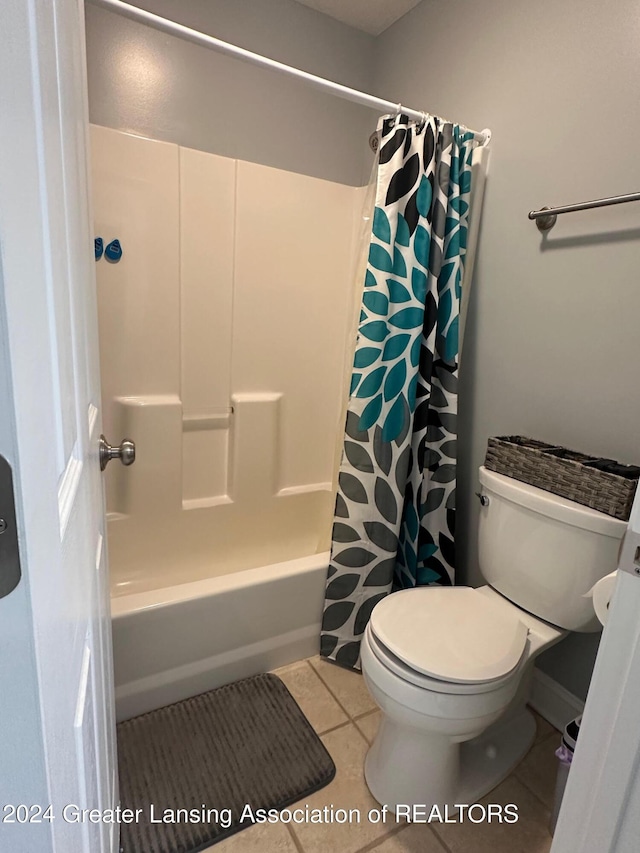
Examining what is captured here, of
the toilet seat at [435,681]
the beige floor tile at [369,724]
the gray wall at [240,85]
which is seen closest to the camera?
the toilet seat at [435,681]

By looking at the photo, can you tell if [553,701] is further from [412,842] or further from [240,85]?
[240,85]

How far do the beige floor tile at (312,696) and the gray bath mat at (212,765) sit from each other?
Result: 0.11ft

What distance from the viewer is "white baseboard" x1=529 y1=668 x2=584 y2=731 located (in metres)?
1.46

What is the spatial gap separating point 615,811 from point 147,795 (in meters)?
1.10

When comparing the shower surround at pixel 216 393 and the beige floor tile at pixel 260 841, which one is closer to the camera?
the beige floor tile at pixel 260 841

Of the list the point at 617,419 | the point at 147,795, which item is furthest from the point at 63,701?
the point at 617,419

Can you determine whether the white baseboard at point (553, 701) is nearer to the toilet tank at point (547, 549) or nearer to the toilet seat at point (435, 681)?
the toilet tank at point (547, 549)

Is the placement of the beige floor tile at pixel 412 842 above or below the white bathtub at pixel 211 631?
below

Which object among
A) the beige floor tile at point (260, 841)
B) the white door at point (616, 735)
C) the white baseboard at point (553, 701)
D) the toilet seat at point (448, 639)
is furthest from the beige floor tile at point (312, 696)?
the white door at point (616, 735)

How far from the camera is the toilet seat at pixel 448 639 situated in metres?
1.07

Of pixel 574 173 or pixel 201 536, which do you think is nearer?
pixel 574 173

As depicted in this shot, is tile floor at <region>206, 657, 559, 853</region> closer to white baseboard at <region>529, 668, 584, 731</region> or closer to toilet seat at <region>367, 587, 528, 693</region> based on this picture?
white baseboard at <region>529, 668, 584, 731</region>

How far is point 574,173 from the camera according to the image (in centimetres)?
137

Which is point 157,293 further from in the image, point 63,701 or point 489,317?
point 63,701
